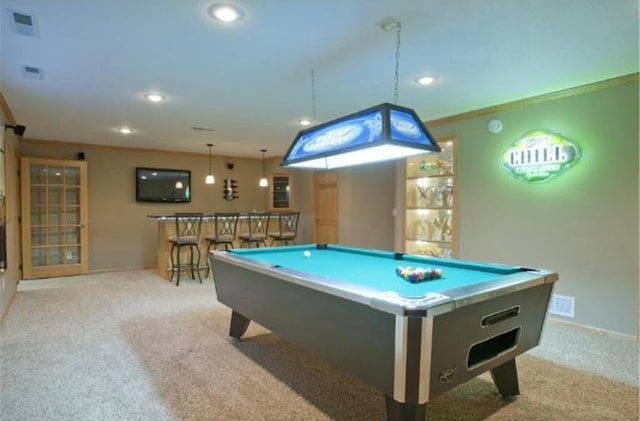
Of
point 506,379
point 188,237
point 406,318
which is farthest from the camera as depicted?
point 188,237

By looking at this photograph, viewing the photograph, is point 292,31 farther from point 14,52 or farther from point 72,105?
point 72,105

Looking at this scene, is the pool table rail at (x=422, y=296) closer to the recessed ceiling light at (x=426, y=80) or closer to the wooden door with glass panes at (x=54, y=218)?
the recessed ceiling light at (x=426, y=80)

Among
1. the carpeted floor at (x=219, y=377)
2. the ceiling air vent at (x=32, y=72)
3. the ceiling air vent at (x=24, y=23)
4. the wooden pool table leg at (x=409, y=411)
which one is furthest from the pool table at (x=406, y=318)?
the ceiling air vent at (x=32, y=72)

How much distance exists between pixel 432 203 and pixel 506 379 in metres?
3.06

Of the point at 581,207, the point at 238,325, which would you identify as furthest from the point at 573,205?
the point at 238,325

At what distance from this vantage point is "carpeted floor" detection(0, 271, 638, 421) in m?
2.19

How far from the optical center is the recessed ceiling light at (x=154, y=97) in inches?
149

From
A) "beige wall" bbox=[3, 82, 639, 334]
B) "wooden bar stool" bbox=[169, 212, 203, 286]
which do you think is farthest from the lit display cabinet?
"wooden bar stool" bbox=[169, 212, 203, 286]

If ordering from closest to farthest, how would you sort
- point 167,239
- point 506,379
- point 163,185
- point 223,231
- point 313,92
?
point 506,379 < point 313,92 < point 167,239 < point 223,231 < point 163,185

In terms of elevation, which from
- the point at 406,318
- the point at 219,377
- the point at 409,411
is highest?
the point at 406,318

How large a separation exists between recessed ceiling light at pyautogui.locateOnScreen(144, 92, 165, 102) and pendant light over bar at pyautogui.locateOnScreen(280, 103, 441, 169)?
70.1 inches

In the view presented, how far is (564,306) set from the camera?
12.5 feet

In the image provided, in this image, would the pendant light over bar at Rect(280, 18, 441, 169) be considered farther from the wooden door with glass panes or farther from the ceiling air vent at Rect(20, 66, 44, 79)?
the wooden door with glass panes

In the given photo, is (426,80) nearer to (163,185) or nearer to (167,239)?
(167,239)
